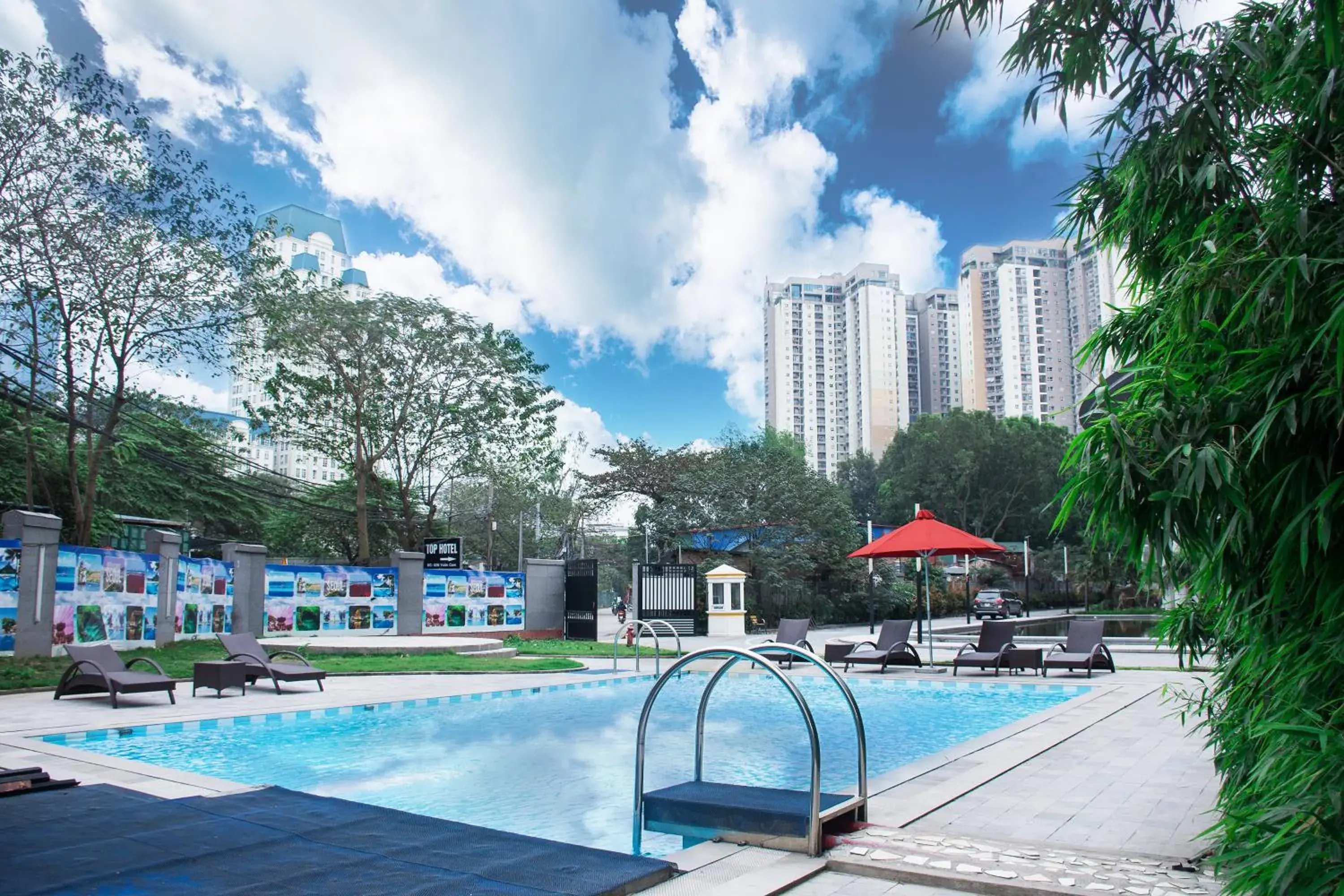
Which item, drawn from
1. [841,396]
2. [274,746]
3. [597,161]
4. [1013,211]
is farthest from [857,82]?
[274,746]

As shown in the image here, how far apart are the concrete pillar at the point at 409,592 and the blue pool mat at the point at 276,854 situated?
57.3 ft

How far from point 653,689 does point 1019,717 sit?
278 inches

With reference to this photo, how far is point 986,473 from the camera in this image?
51.6m

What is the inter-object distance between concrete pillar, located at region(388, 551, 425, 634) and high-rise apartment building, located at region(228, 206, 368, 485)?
6.85 m

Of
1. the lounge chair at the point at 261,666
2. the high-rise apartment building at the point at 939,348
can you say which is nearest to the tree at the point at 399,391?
the lounge chair at the point at 261,666

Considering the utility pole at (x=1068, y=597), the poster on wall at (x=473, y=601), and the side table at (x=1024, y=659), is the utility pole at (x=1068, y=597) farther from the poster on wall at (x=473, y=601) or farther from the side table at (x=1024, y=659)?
the side table at (x=1024, y=659)

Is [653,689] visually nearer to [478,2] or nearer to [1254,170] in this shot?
[1254,170]

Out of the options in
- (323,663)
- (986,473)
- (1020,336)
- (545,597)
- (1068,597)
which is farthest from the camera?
(1020,336)

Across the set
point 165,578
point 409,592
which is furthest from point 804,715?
point 409,592

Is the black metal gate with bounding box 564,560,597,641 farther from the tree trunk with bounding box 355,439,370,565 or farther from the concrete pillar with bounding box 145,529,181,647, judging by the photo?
the concrete pillar with bounding box 145,529,181,647

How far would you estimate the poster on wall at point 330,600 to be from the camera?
20.0m

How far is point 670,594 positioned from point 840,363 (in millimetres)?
61621

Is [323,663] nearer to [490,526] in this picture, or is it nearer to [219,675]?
[219,675]

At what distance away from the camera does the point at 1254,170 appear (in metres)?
3.09
